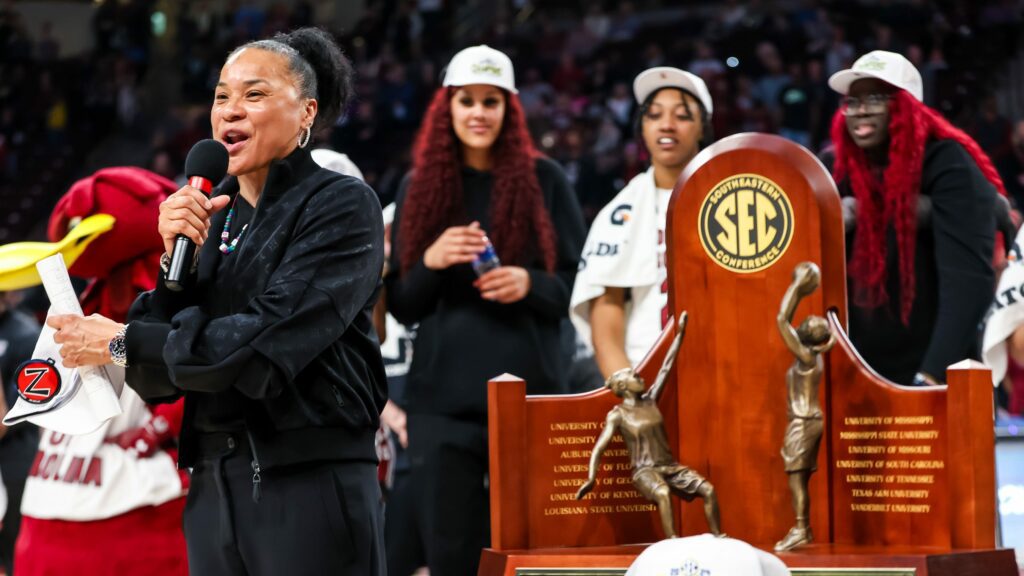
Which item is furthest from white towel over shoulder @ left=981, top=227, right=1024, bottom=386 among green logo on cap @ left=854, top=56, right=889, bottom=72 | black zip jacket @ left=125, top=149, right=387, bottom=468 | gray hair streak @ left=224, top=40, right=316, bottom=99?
gray hair streak @ left=224, top=40, right=316, bottom=99

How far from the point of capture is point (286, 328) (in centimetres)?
251

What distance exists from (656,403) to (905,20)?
11.4m

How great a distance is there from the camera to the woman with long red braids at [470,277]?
3910 mm

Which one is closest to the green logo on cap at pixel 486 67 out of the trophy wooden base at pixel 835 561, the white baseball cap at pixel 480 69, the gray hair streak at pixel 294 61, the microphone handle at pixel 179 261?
the white baseball cap at pixel 480 69

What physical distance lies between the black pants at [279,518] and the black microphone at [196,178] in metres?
0.32

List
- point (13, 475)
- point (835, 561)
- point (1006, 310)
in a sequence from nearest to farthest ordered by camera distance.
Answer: point (835, 561), point (1006, 310), point (13, 475)

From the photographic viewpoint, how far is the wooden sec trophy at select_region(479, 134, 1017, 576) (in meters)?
2.53

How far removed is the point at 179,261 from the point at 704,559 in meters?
1.05

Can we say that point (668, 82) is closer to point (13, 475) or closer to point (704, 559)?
point (704, 559)

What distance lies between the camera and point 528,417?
8.64ft

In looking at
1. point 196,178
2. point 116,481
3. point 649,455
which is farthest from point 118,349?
point 649,455

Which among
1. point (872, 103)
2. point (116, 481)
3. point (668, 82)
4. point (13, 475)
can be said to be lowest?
point (13, 475)

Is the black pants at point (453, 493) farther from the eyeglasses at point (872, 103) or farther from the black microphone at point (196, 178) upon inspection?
the black microphone at point (196, 178)

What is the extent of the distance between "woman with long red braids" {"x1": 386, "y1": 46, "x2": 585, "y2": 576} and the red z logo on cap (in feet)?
4.44
